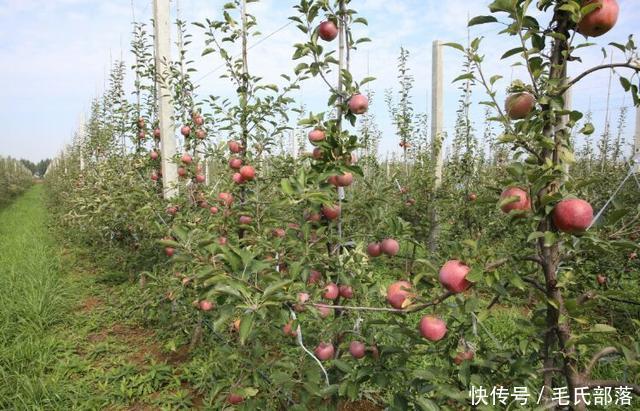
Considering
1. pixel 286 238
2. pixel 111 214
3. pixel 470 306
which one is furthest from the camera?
pixel 111 214

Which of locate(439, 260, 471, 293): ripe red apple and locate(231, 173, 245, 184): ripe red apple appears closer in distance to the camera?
locate(439, 260, 471, 293): ripe red apple

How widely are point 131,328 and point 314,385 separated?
2.81 metres

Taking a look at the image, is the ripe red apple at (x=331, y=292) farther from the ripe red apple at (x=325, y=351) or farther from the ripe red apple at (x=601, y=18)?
the ripe red apple at (x=601, y=18)

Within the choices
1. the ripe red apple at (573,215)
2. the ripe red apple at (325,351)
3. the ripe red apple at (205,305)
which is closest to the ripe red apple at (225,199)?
the ripe red apple at (205,305)

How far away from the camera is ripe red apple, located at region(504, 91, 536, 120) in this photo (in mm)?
1076

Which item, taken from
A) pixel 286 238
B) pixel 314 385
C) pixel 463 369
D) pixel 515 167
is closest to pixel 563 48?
A: pixel 515 167

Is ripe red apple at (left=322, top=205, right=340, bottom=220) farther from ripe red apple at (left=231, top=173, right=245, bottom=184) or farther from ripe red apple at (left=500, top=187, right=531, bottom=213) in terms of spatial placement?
ripe red apple at (left=231, top=173, right=245, bottom=184)

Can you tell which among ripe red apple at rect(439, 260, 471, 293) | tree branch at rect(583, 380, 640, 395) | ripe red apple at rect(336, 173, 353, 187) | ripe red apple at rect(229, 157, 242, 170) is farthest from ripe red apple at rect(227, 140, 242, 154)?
tree branch at rect(583, 380, 640, 395)

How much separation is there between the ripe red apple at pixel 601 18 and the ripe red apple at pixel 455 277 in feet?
2.08

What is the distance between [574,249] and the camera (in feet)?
3.54

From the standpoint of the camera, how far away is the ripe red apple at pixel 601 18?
3.25 ft

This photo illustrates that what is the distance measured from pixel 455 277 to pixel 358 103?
89 cm

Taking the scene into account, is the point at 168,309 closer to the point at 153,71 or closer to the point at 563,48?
the point at 153,71

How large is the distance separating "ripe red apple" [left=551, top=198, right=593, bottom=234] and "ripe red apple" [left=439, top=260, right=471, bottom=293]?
0.23m
